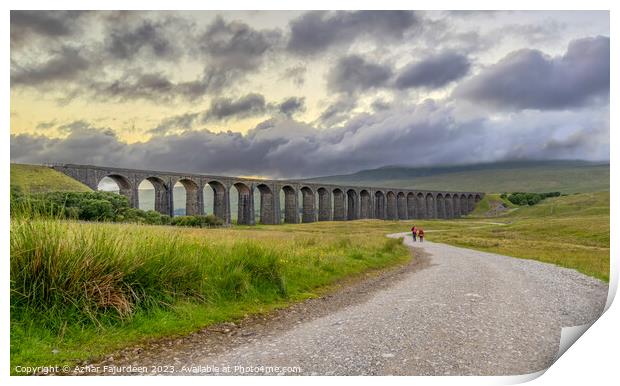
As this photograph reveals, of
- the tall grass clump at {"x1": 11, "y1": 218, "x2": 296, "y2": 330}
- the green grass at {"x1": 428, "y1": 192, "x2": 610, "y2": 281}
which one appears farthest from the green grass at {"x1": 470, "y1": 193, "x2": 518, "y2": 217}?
the tall grass clump at {"x1": 11, "y1": 218, "x2": 296, "y2": 330}

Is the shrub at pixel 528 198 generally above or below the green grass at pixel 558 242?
above

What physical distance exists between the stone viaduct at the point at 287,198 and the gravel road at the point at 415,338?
41.3m

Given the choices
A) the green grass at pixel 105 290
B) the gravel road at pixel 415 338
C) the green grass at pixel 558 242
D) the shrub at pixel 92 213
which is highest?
the shrub at pixel 92 213

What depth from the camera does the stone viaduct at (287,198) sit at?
177ft

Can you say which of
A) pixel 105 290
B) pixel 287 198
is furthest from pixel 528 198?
pixel 105 290

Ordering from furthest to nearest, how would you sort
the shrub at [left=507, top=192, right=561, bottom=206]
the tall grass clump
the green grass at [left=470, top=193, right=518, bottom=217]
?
the green grass at [left=470, top=193, right=518, bottom=217] → the shrub at [left=507, top=192, right=561, bottom=206] → the tall grass clump

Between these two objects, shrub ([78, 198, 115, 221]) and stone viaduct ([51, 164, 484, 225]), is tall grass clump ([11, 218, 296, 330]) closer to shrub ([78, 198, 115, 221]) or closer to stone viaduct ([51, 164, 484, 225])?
shrub ([78, 198, 115, 221])

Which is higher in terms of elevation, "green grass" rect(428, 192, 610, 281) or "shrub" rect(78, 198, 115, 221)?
"shrub" rect(78, 198, 115, 221)

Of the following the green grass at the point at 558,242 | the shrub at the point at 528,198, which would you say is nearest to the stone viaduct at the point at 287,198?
the shrub at the point at 528,198

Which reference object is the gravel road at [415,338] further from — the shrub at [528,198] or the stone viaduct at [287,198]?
the shrub at [528,198]

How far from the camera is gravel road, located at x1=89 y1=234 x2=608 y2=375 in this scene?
5926mm

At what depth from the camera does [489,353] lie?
6367 mm

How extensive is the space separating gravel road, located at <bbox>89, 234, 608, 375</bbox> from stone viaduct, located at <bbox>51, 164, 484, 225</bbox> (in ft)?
136
